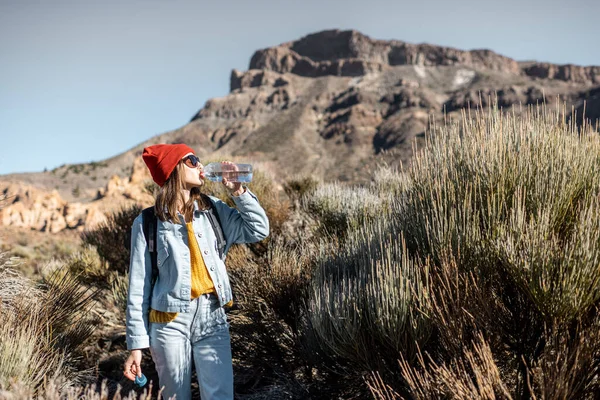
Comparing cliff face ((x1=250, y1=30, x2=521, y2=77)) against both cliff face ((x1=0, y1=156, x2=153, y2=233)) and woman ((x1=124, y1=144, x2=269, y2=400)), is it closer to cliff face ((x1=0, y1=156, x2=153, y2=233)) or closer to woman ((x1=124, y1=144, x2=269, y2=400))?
cliff face ((x1=0, y1=156, x2=153, y2=233))

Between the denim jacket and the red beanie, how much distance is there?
0.89 feet

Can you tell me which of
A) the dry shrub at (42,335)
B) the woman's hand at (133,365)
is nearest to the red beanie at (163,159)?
the woman's hand at (133,365)

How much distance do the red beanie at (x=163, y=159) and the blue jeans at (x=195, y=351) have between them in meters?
0.75

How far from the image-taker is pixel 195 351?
253cm

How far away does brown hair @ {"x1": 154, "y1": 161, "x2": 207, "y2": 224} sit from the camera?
2.57 meters

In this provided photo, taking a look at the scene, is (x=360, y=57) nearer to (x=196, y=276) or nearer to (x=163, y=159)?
(x=163, y=159)

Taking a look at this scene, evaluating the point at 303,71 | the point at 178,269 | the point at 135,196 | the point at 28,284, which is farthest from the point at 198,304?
the point at 303,71

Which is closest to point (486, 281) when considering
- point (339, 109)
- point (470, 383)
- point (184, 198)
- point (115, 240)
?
point (470, 383)

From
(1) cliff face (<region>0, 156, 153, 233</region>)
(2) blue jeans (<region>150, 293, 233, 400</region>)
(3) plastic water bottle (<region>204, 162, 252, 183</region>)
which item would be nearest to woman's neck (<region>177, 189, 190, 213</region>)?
(3) plastic water bottle (<region>204, 162, 252, 183</region>)

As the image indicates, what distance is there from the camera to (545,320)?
227cm

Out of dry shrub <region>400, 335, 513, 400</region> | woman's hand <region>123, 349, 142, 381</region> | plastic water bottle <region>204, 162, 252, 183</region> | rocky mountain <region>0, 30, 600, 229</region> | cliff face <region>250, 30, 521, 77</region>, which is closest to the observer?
dry shrub <region>400, 335, 513, 400</region>

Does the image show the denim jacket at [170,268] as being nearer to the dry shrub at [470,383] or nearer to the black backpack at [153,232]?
the black backpack at [153,232]

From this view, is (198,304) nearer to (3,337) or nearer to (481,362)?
(3,337)

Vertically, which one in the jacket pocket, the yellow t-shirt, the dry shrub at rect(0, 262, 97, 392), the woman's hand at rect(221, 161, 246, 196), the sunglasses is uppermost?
the sunglasses
